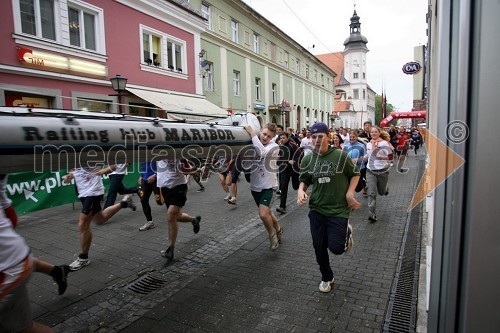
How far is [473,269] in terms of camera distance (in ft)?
3.48

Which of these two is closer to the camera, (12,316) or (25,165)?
(12,316)

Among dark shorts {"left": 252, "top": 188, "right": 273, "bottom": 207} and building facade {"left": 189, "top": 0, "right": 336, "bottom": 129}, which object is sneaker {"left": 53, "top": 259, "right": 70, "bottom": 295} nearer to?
dark shorts {"left": 252, "top": 188, "right": 273, "bottom": 207}

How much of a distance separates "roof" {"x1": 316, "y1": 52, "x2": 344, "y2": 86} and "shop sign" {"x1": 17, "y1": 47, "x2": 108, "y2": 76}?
66.4 metres

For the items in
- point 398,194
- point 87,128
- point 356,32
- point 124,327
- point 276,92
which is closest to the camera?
point 87,128

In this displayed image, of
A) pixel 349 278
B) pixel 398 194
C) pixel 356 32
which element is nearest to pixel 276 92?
pixel 398 194

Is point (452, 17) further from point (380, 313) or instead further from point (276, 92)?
point (276, 92)

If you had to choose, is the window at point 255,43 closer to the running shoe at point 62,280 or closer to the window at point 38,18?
the window at point 38,18

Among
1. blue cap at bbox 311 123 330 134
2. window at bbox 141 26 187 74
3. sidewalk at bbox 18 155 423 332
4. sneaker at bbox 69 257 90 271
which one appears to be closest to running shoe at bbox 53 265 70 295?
sidewalk at bbox 18 155 423 332

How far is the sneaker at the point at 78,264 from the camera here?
4442 millimetres

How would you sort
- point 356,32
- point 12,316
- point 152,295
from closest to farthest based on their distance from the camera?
point 12,316 → point 152,295 → point 356,32

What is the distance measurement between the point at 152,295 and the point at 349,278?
2322 mm

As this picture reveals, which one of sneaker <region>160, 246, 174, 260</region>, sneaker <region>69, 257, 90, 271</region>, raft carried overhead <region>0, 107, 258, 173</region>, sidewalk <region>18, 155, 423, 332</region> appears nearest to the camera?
raft carried overhead <region>0, 107, 258, 173</region>

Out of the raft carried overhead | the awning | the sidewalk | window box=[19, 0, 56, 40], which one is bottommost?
the sidewalk

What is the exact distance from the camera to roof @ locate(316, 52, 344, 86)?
2840 inches
